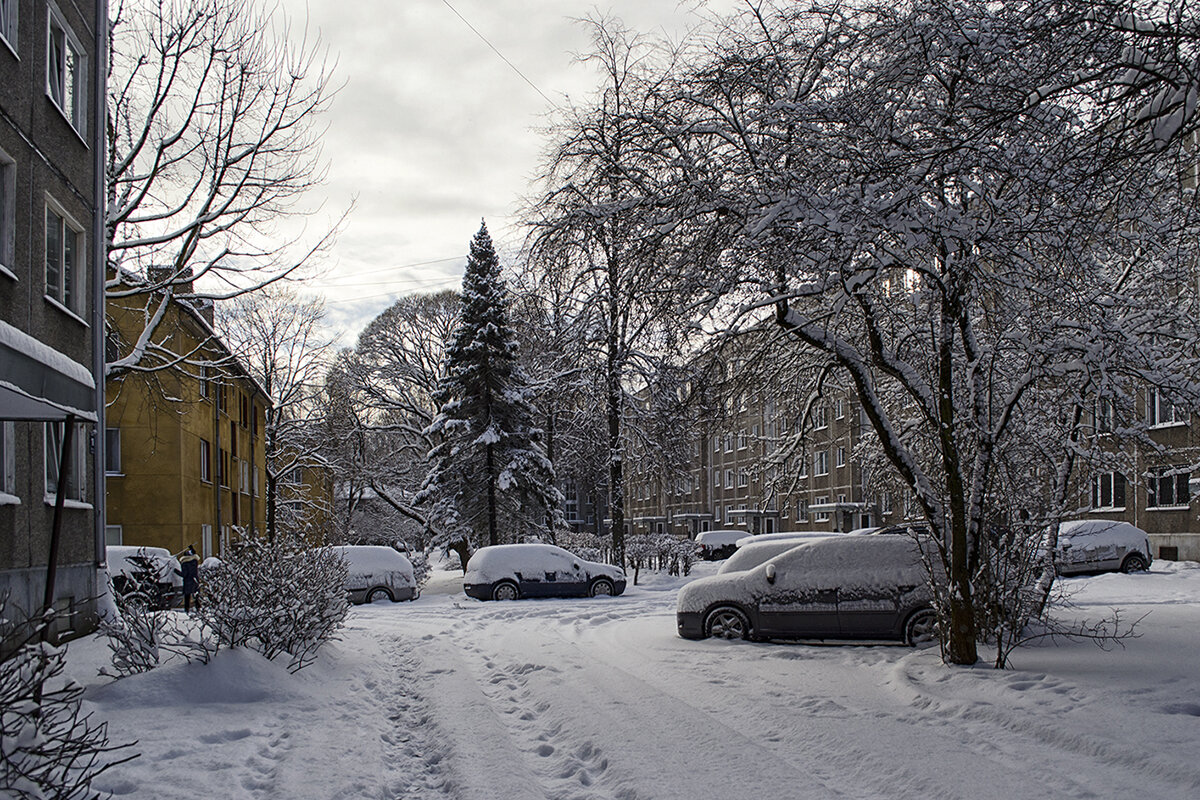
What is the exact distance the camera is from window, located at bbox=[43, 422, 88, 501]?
14.2 m

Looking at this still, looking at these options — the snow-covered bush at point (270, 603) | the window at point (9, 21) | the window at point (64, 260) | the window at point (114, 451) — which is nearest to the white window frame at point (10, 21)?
the window at point (9, 21)

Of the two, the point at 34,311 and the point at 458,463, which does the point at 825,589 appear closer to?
the point at 34,311

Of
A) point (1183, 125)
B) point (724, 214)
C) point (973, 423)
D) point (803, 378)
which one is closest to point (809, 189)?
point (724, 214)

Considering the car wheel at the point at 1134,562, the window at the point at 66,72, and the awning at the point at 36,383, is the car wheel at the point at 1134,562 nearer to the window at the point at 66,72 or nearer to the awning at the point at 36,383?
the awning at the point at 36,383

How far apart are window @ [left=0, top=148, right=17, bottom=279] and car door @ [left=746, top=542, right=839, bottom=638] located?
36.4ft

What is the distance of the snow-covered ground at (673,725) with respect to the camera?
6.14 meters

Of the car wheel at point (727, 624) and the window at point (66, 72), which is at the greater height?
the window at point (66, 72)

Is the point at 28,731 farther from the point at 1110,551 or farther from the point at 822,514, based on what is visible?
the point at 822,514

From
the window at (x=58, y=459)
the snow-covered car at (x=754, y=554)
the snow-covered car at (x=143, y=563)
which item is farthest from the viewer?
the snow-covered car at (x=143, y=563)

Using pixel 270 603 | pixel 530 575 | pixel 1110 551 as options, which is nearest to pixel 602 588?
pixel 530 575

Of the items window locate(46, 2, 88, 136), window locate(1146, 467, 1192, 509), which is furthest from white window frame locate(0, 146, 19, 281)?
window locate(1146, 467, 1192, 509)

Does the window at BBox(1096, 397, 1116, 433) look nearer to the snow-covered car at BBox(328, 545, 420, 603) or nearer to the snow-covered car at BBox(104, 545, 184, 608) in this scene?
the snow-covered car at BBox(328, 545, 420, 603)

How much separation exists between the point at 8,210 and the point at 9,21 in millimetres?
2622

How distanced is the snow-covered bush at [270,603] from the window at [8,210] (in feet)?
17.7
